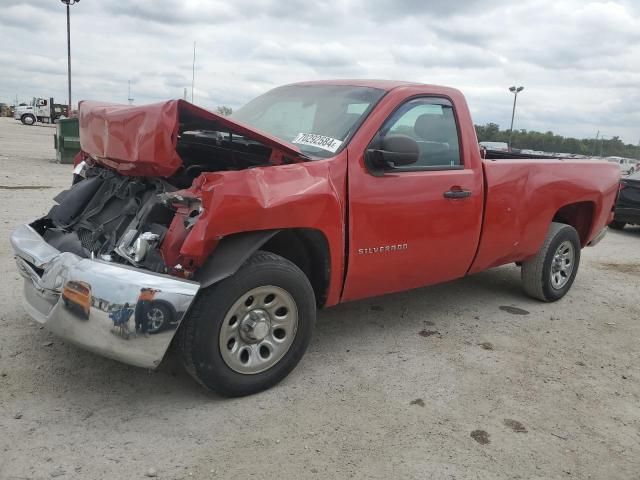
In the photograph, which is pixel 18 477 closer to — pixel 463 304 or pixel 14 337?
pixel 14 337

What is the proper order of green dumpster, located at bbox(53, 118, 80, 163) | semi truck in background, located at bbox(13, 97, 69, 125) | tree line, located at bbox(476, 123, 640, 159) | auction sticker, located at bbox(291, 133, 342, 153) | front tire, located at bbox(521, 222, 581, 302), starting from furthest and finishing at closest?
semi truck in background, located at bbox(13, 97, 69, 125) → tree line, located at bbox(476, 123, 640, 159) → green dumpster, located at bbox(53, 118, 80, 163) → front tire, located at bbox(521, 222, 581, 302) → auction sticker, located at bbox(291, 133, 342, 153)

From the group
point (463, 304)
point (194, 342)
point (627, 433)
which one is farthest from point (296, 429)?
point (463, 304)

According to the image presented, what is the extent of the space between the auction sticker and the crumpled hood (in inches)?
12.1

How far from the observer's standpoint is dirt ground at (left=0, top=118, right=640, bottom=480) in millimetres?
2633

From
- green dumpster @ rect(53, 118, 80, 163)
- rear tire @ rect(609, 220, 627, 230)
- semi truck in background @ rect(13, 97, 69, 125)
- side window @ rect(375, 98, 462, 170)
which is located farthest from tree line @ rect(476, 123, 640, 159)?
semi truck in background @ rect(13, 97, 69, 125)

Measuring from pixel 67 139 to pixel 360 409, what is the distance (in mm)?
14321

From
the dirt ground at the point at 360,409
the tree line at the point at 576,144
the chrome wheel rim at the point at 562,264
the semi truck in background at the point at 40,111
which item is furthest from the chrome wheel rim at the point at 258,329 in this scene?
the semi truck in background at the point at 40,111

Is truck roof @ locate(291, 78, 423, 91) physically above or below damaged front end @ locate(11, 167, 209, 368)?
above

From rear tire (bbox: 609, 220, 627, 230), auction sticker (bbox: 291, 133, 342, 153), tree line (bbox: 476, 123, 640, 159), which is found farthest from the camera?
tree line (bbox: 476, 123, 640, 159)

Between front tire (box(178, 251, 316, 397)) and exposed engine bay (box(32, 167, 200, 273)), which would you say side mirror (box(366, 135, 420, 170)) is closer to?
front tire (box(178, 251, 316, 397))

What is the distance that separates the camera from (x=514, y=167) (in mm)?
4637

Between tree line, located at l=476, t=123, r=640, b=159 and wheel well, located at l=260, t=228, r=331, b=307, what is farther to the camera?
tree line, located at l=476, t=123, r=640, b=159

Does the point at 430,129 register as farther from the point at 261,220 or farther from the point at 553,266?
the point at 553,266

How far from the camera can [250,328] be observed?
313cm
